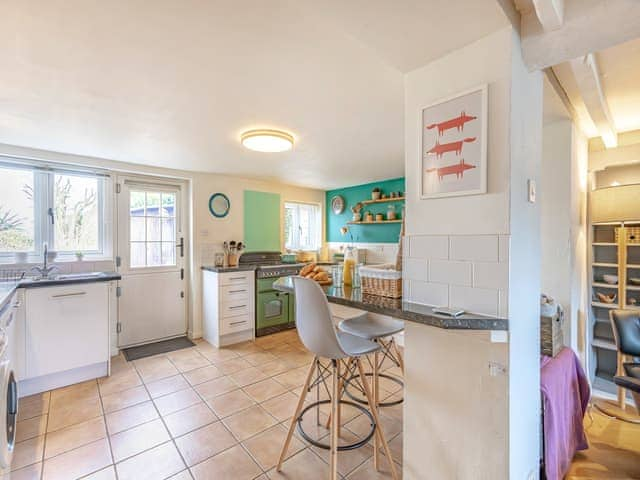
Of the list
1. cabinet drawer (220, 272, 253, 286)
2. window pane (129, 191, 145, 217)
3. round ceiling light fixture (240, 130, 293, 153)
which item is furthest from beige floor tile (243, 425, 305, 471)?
window pane (129, 191, 145, 217)

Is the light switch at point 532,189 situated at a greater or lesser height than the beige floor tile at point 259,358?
greater

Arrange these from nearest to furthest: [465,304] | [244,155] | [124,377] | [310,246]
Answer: [465,304], [124,377], [244,155], [310,246]

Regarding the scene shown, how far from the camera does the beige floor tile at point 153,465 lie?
1592mm

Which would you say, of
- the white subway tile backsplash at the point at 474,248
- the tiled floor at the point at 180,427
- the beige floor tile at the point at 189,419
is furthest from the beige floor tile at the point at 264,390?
the white subway tile backsplash at the point at 474,248

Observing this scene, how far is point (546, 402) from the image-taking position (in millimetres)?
1415

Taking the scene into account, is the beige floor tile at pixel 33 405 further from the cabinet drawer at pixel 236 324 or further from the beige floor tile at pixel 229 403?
the cabinet drawer at pixel 236 324

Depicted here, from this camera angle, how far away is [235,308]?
12.0 feet

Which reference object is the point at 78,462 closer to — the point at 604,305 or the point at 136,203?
the point at 136,203

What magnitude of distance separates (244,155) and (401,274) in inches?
89.7

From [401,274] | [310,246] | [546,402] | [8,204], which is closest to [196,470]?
[401,274]

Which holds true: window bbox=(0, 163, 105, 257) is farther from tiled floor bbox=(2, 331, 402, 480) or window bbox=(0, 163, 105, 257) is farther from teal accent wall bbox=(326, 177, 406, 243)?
teal accent wall bbox=(326, 177, 406, 243)

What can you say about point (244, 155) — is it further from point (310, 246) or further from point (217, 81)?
point (310, 246)

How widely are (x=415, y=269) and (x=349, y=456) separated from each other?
126 cm

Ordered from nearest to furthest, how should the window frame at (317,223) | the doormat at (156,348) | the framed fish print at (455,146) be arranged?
the framed fish print at (455,146), the doormat at (156,348), the window frame at (317,223)
